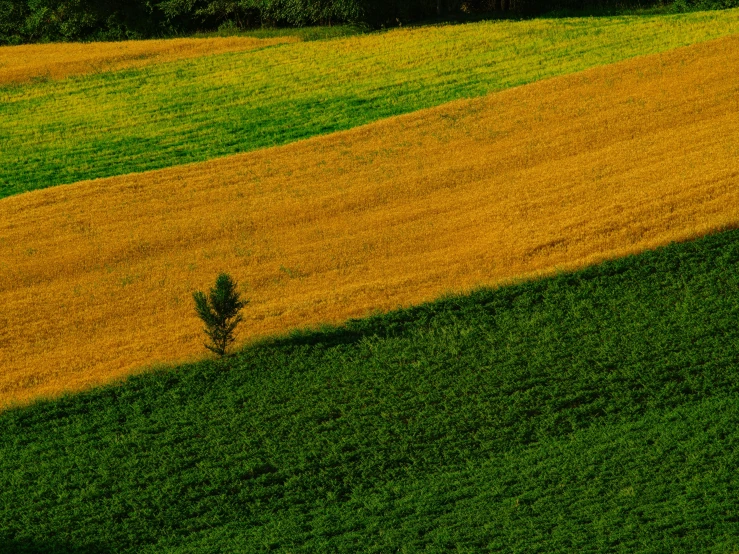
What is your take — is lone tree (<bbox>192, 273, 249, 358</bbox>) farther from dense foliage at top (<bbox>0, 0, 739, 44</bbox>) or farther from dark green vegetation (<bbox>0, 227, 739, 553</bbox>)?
dense foliage at top (<bbox>0, 0, 739, 44</bbox>)

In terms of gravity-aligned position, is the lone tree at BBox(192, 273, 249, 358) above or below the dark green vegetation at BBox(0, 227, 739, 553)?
above

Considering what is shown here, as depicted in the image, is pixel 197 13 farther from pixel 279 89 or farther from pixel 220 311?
pixel 220 311

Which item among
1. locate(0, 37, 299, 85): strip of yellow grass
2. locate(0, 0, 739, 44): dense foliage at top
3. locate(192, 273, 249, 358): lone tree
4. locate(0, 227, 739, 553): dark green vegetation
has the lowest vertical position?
locate(0, 227, 739, 553): dark green vegetation

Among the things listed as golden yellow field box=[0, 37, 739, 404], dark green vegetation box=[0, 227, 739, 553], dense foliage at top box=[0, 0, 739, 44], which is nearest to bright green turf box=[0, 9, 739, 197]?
golden yellow field box=[0, 37, 739, 404]

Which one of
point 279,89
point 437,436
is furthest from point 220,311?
A: point 279,89

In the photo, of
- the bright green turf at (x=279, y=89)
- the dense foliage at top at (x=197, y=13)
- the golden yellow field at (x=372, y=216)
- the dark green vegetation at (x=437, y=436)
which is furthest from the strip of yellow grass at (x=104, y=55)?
the dark green vegetation at (x=437, y=436)

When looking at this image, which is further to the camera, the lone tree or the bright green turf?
the bright green turf

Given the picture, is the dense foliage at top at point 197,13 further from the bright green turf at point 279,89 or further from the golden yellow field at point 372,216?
the golden yellow field at point 372,216
